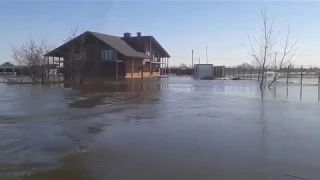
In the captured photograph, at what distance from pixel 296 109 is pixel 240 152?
24.9 ft

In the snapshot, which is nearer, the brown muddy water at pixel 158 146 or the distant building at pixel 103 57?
the brown muddy water at pixel 158 146

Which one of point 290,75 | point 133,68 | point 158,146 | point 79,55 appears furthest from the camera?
point 290,75

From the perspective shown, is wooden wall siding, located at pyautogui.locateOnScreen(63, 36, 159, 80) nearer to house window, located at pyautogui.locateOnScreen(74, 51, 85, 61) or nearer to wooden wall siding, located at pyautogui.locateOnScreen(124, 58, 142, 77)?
wooden wall siding, located at pyautogui.locateOnScreen(124, 58, 142, 77)

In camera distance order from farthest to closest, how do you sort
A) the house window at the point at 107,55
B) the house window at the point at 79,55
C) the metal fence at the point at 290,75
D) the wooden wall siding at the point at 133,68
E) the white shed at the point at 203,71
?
1. the white shed at the point at 203,71
2. the wooden wall siding at the point at 133,68
3. the house window at the point at 107,55
4. the house window at the point at 79,55
5. the metal fence at the point at 290,75

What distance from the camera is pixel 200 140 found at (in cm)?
745

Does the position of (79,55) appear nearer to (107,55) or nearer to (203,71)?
(107,55)

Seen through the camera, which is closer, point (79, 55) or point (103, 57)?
point (79, 55)

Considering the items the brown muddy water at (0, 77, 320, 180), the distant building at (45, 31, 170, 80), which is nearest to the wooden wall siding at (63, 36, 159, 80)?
the distant building at (45, 31, 170, 80)

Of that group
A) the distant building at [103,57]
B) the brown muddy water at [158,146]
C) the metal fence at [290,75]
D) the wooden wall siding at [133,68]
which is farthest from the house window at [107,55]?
the brown muddy water at [158,146]

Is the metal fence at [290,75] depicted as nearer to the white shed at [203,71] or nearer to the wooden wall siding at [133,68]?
the white shed at [203,71]

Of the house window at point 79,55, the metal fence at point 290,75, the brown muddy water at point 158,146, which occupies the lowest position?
the brown muddy water at point 158,146

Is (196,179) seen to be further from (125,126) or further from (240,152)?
(125,126)

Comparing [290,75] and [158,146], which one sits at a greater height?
[290,75]

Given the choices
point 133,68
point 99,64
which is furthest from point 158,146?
point 133,68
